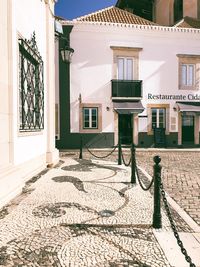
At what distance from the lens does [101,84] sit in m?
15.2

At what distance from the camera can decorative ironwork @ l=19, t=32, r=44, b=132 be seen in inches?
229

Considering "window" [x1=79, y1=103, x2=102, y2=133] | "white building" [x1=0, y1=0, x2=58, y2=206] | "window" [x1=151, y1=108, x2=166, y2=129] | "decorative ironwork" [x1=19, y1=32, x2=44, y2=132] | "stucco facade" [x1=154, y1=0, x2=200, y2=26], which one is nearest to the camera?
"white building" [x1=0, y1=0, x2=58, y2=206]

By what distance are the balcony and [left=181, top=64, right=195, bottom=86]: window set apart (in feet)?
11.2

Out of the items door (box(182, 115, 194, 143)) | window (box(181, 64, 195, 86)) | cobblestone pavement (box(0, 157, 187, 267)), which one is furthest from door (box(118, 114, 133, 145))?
cobblestone pavement (box(0, 157, 187, 267))

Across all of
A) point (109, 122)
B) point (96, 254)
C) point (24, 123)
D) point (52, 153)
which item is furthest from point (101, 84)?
point (96, 254)

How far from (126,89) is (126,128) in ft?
9.03

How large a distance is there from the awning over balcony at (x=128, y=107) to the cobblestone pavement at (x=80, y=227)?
9809 mm

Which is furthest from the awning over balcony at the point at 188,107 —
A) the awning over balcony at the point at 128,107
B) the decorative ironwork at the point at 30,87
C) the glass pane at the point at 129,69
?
the decorative ironwork at the point at 30,87

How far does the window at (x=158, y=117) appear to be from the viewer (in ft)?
52.5

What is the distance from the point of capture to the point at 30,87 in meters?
6.55

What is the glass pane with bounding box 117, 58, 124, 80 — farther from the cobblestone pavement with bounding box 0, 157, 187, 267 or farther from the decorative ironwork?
the cobblestone pavement with bounding box 0, 157, 187, 267

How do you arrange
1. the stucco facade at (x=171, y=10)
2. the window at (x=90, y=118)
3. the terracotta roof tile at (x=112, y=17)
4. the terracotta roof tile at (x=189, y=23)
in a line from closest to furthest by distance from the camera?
the window at (x=90, y=118), the terracotta roof tile at (x=112, y=17), the terracotta roof tile at (x=189, y=23), the stucco facade at (x=171, y=10)

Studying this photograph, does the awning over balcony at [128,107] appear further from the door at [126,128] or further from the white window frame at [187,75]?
the white window frame at [187,75]

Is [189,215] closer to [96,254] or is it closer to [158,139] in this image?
[96,254]
